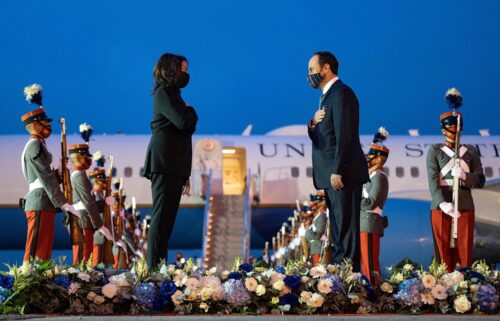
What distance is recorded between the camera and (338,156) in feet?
19.8

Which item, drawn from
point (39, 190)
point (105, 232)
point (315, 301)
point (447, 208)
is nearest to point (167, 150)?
point (315, 301)

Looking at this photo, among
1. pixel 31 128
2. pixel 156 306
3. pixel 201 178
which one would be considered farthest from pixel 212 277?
pixel 201 178

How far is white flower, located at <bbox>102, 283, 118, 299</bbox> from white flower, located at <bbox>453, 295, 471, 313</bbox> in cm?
205

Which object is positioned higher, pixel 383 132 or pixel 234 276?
pixel 383 132

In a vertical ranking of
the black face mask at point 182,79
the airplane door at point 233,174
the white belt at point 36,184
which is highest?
the airplane door at point 233,174

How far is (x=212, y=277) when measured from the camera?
16.7 feet

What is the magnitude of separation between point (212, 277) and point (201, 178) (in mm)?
16378

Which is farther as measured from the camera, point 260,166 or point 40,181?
point 260,166

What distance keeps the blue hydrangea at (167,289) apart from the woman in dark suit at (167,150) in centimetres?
104

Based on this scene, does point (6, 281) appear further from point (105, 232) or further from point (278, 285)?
point (105, 232)

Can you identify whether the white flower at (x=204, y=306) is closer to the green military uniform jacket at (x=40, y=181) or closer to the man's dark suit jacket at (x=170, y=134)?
the man's dark suit jacket at (x=170, y=134)

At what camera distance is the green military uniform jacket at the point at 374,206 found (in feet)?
31.7

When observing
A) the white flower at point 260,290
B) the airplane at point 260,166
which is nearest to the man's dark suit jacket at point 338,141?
the white flower at point 260,290

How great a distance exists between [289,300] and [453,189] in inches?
144
